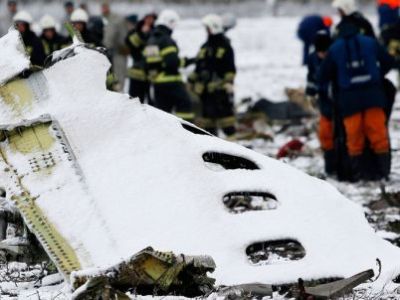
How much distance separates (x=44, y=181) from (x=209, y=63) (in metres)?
7.26

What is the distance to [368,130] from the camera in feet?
33.1

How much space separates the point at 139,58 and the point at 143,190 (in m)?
9.29

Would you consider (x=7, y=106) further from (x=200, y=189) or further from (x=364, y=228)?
(x=364, y=228)

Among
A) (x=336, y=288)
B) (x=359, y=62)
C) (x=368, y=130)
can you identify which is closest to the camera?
(x=336, y=288)

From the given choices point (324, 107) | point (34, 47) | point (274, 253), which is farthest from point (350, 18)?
point (274, 253)

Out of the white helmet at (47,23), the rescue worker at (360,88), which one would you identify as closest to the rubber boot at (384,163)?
the rescue worker at (360,88)

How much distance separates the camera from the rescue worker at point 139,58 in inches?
558

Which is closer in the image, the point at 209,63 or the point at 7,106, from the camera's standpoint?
the point at 7,106

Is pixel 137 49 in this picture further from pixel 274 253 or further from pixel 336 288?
pixel 336 288

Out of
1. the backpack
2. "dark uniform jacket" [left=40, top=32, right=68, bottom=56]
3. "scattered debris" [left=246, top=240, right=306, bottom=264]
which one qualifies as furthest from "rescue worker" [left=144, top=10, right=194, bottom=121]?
"scattered debris" [left=246, top=240, right=306, bottom=264]

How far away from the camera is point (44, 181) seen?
5211mm

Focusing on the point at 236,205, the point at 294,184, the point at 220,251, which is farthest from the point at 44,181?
the point at 236,205

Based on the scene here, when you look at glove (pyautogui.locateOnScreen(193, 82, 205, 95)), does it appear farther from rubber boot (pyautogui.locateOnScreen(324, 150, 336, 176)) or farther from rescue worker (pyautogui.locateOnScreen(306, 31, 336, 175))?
rubber boot (pyautogui.locateOnScreen(324, 150, 336, 176))

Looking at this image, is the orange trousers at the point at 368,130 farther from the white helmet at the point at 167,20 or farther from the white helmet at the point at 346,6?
the white helmet at the point at 167,20
